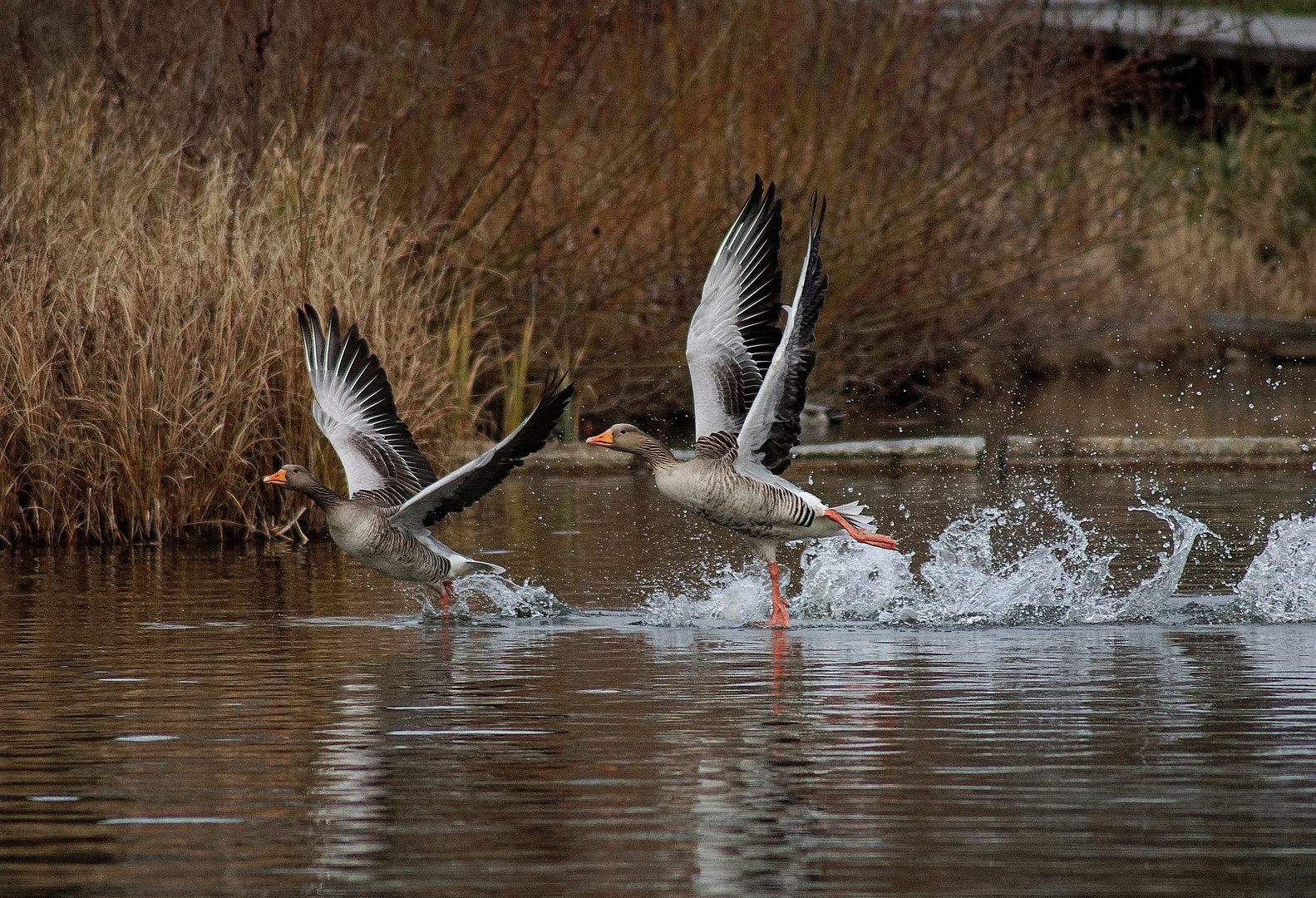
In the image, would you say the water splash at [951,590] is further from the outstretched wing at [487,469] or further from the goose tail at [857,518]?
the outstretched wing at [487,469]

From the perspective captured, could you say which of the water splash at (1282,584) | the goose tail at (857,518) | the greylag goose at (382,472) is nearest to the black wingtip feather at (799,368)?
the goose tail at (857,518)

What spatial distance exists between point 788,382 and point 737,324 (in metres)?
0.50

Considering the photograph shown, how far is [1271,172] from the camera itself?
31391mm

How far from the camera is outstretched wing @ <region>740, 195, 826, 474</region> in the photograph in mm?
9664

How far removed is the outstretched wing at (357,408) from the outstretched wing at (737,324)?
57.4 inches

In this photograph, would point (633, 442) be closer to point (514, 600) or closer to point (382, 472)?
point (514, 600)

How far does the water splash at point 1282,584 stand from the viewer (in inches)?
370

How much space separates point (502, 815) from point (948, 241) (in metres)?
15.7

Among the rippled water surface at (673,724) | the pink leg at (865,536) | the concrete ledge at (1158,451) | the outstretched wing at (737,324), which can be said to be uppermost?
the outstretched wing at (737,324)

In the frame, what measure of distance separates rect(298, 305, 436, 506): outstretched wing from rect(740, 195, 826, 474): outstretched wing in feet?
5.53

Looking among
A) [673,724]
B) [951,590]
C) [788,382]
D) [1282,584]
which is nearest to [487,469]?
[788,382]

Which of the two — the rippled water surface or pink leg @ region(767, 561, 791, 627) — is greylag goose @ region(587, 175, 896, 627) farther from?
the rippled water surface

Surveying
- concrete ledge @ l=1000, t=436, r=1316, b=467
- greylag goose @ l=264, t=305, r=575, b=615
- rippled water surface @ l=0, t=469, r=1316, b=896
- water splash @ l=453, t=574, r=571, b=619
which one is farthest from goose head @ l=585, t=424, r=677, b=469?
concrete ledge @ l=1000, t=436, r=1316, b=467

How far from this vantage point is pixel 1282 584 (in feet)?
31.6
